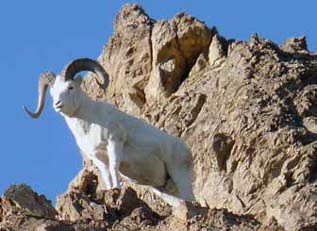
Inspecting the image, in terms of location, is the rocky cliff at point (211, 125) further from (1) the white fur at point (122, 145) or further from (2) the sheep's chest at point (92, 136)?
(2) the sheep's chest at point (92, 136)

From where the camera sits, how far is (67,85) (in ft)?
121

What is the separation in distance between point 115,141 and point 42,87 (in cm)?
216

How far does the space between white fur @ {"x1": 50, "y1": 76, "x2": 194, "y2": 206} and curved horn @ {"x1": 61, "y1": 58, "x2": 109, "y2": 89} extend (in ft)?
0.64

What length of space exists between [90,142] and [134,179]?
4.80 ft

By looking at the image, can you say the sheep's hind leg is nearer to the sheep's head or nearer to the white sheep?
the white sheep

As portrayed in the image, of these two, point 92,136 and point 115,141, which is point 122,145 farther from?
point 92,136

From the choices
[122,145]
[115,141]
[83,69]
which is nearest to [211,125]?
[83,69]

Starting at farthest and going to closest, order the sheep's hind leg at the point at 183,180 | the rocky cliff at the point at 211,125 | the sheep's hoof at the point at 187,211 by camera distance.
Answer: the sheep's hind leg at the point at 183,180, the rocky cliff at the point at 211,125, the sheep's hoof at the point at 187,211

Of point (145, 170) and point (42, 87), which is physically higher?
point (42, 87)

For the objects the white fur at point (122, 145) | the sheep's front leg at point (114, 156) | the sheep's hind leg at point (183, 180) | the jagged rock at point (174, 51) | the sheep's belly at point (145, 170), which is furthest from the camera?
the jagged rock at point (174, 51)

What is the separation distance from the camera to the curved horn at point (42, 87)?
37.5m

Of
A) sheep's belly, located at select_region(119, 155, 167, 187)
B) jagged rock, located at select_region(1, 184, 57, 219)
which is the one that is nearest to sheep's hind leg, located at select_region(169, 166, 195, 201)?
sheep's belly, located at select_region(119, 155, 167, 187)

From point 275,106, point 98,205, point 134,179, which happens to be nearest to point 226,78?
point 275,106

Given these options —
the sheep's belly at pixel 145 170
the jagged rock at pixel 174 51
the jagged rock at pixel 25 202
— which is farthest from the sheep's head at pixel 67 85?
the jagged rock at pixel 174 51
